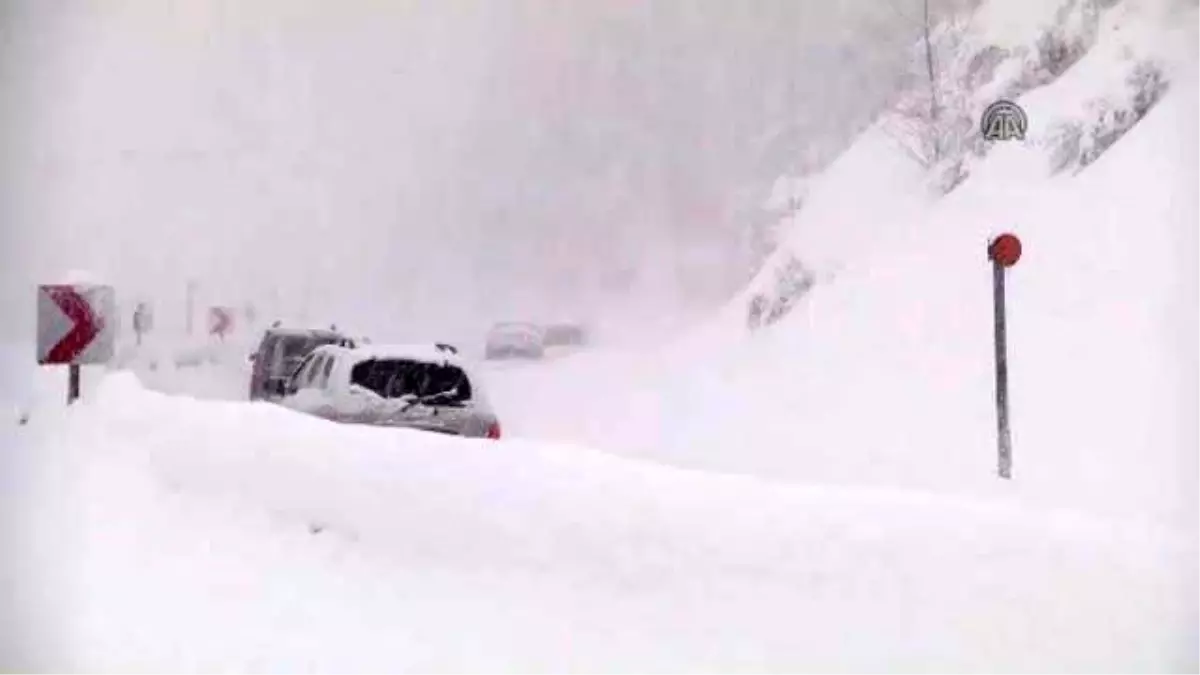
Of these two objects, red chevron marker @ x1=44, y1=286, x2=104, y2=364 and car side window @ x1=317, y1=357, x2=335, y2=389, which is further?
red chevron marker @ x1=44, y1=286, x2=104, y2=364

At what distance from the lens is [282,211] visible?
595 inches

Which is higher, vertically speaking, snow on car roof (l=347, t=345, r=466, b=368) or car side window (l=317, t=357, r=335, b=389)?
snow on car roof (l=347, t=345, r=466, b=368)

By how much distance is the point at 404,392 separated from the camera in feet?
28.5

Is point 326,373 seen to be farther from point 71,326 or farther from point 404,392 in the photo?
point 71,326

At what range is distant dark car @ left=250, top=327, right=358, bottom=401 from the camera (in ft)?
35.9

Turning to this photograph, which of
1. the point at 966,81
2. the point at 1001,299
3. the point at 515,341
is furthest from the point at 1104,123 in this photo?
the point at 515,341

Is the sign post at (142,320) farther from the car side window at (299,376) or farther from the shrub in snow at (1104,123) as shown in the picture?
the shrub in snow at (1104,123)

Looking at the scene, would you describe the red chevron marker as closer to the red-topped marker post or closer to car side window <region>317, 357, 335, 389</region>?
car side window <region>317, 357, 335, 389</region>

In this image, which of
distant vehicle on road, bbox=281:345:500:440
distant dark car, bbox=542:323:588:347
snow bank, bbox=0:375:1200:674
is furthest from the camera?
distant dark car, bbox=542:323:588:347

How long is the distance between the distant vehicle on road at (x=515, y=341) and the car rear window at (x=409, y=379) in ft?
16.7

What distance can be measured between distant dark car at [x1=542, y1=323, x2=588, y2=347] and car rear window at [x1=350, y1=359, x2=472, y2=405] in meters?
5.58

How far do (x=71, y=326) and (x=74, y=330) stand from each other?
0.03 metres

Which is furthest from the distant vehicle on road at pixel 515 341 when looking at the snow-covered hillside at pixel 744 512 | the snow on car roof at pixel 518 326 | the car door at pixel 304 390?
the car door at pixel 304 390
